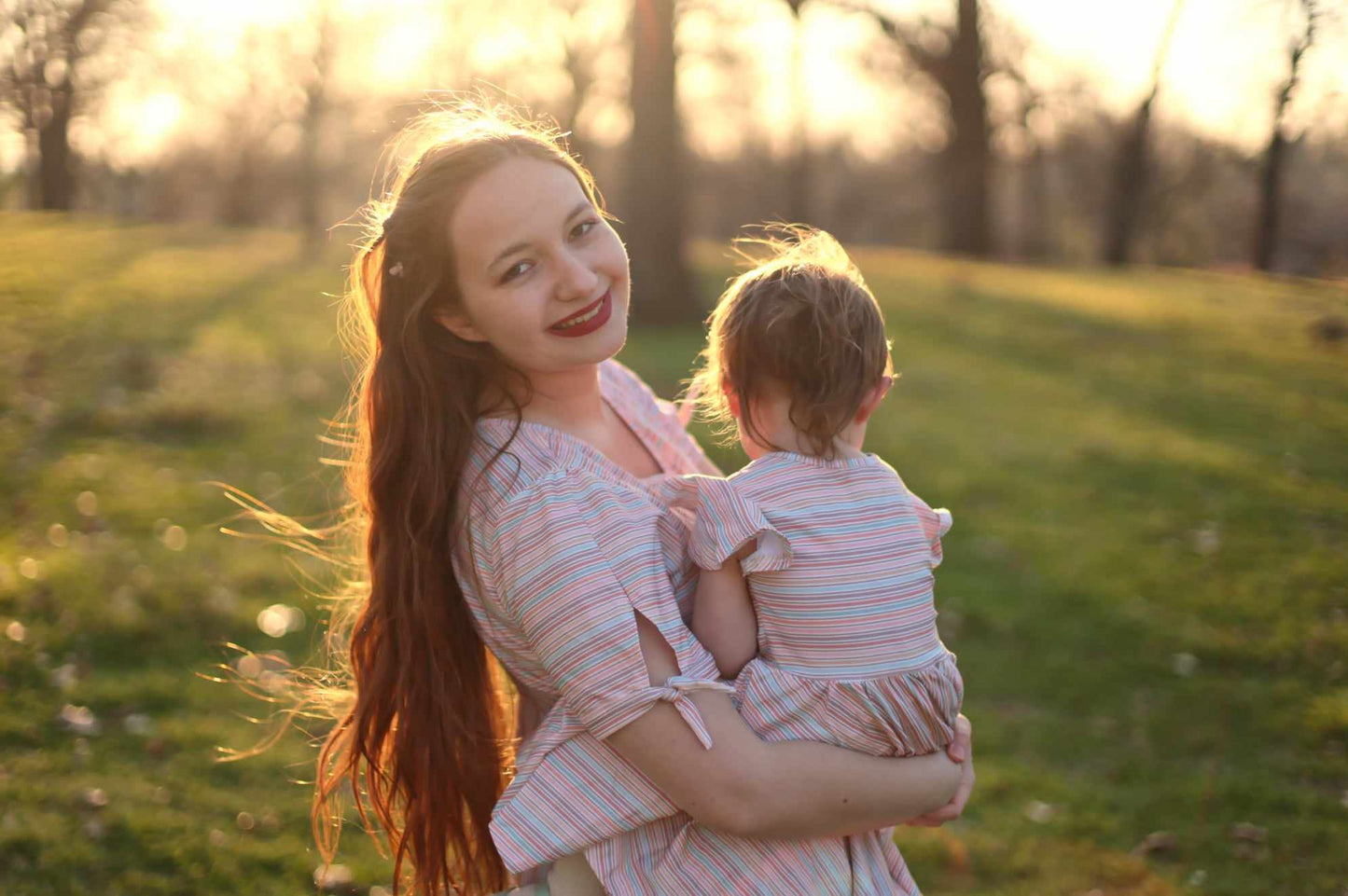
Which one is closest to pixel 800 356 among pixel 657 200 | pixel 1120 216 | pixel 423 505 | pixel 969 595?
pixel 423 505

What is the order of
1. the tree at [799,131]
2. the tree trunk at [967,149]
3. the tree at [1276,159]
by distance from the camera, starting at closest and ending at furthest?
the tree at [1276,159], the tree trunk at [967,149], the tree at [799,131]

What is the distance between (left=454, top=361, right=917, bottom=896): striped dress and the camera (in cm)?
196

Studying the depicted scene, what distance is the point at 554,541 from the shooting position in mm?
1976

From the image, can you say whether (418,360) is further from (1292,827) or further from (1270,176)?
(1270,176)

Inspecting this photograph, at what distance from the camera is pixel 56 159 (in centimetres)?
369

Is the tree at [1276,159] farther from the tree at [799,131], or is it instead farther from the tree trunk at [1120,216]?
the tree trunk at [1120,216]

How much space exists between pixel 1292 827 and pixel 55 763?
4.44 m

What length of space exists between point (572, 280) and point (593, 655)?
2.47 feet

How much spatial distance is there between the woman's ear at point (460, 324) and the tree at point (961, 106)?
12.3m

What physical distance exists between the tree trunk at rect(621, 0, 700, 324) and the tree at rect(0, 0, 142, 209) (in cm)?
963

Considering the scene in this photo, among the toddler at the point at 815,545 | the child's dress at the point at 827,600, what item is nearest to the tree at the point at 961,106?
the toddler at the point at 815,545

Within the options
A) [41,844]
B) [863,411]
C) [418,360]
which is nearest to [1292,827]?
[863,411]

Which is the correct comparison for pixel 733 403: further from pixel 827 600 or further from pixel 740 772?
pixel 740 772

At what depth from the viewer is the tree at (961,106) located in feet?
53.4
